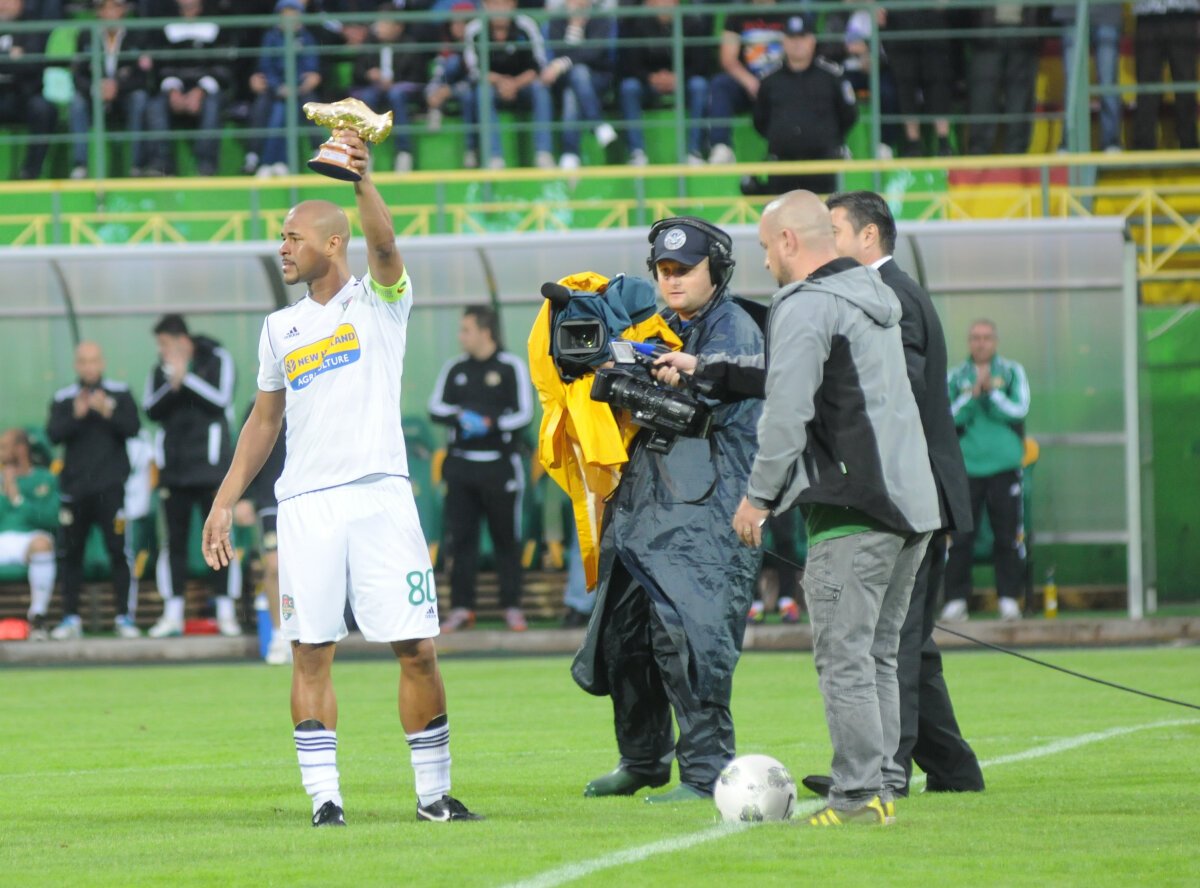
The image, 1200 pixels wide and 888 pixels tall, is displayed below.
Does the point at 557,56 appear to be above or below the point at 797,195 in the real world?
above

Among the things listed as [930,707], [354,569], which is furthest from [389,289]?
[930,707]

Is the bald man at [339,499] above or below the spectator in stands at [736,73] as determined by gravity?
below

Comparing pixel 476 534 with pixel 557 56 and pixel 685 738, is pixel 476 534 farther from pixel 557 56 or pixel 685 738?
pixel 685 738

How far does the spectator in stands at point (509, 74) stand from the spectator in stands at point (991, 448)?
576cm

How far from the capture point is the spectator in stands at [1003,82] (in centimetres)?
2048

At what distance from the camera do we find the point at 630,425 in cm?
795

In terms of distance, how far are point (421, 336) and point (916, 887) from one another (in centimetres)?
1314

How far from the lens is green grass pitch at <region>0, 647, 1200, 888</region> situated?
601cm

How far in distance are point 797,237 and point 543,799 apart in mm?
2391

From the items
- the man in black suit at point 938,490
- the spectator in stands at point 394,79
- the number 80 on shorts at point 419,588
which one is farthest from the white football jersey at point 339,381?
the spectator in stands at point 394,79

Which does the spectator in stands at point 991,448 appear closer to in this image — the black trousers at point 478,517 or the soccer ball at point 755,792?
the black trousers at point 478,517

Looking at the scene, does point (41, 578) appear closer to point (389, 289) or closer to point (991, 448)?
point (991, 448)

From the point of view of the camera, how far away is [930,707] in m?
7.86

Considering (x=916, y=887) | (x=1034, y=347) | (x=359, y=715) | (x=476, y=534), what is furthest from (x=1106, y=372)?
(x=916, y=887)
